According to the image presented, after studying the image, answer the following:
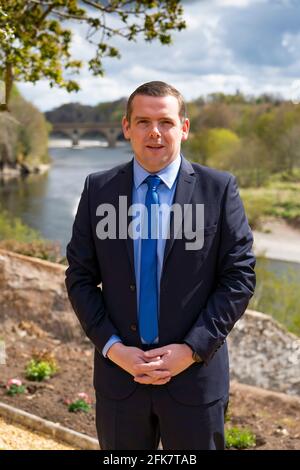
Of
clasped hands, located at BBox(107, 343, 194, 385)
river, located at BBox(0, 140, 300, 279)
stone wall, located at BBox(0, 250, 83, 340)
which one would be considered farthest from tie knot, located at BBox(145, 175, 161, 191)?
river, located at BBox(0, 140, 300, 279)

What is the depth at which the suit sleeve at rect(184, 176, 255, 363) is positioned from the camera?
2762mm

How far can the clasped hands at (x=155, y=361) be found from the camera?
2.72m

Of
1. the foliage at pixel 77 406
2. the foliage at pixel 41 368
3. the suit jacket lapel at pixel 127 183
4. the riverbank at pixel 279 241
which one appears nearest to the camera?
the suit jacket lapel at pixel 127 183

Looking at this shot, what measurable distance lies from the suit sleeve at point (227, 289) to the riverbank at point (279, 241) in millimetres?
31513

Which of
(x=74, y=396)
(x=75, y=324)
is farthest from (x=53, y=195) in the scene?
(x=74, y=396)

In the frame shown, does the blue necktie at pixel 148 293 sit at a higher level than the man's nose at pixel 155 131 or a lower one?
lower

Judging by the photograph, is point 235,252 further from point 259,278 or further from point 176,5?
point 259,278

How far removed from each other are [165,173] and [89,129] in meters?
70.9

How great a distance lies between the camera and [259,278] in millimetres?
20328

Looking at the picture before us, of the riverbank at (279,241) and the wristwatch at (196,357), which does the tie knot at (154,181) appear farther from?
the riverbank at (279,241)

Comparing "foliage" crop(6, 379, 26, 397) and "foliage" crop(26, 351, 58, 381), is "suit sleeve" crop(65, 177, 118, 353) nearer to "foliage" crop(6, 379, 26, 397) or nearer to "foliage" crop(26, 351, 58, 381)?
"foliage" crop(6, 379, 26, 397)

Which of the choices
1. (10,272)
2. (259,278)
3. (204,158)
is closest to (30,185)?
(204,158)

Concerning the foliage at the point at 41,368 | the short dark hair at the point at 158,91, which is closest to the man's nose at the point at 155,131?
the short dark hair at the point at 158,91

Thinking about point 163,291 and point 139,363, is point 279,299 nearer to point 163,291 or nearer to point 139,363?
point 163,291
